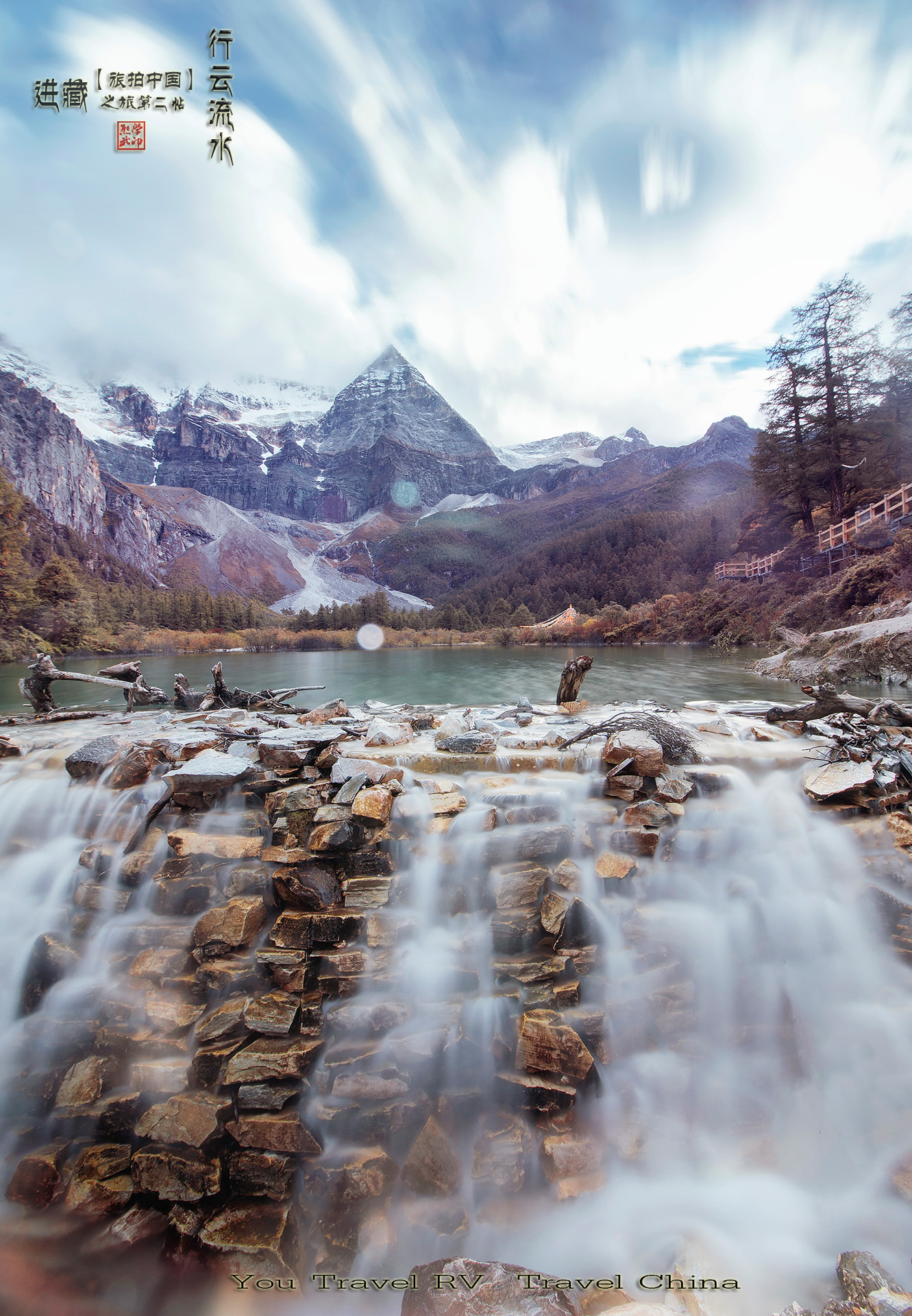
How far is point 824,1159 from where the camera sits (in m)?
3.45

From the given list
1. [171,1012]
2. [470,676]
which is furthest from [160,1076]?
[470,676]

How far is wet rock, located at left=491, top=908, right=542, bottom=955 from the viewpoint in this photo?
415 centimetres

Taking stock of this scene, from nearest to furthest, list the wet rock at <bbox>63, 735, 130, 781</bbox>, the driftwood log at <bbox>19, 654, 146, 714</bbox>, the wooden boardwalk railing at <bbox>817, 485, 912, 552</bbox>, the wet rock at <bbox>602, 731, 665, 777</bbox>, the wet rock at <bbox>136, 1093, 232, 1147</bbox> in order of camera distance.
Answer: the wet rock at <bbox>136, 1093, 232, 1147</bbox>, the wet rock at <bbox>602, 731, 665, 777</bbox>, the wet rock at <bbox>63, 735, 130, 781</bbox>, the driftwood log at <bbox>19, 654, 146, 714</bbox>, the wooden boardwalk railing at <bbox>817, 485, 912, 552</bbox>

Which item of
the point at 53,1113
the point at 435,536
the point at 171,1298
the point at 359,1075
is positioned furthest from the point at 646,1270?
the point at 435,536

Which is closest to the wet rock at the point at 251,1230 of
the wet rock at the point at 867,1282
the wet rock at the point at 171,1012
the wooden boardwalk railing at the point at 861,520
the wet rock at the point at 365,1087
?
the wet rock at the point at 365,1087

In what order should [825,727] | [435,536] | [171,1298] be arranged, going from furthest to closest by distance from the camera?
[435,536] → [825,727] → [171,1298]

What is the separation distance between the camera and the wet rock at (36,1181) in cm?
333

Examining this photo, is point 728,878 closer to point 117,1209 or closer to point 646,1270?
point 646,1270

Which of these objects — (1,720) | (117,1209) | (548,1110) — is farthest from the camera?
(1,720)

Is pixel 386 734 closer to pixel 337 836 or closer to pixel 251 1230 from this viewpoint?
pixel 337 836

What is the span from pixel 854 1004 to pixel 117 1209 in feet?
18.6

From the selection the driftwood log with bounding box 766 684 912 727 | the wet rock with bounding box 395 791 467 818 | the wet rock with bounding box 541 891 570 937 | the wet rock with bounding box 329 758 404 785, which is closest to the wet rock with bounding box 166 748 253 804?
the wet rock with bounding box 329 758 404 785

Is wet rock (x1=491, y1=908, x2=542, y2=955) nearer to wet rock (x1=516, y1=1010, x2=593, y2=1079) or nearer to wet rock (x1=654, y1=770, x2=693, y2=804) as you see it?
wet rock (x1=516, y1=1010, x2=593, y2=1079)

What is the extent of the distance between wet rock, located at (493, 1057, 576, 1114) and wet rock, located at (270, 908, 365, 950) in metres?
1.55
